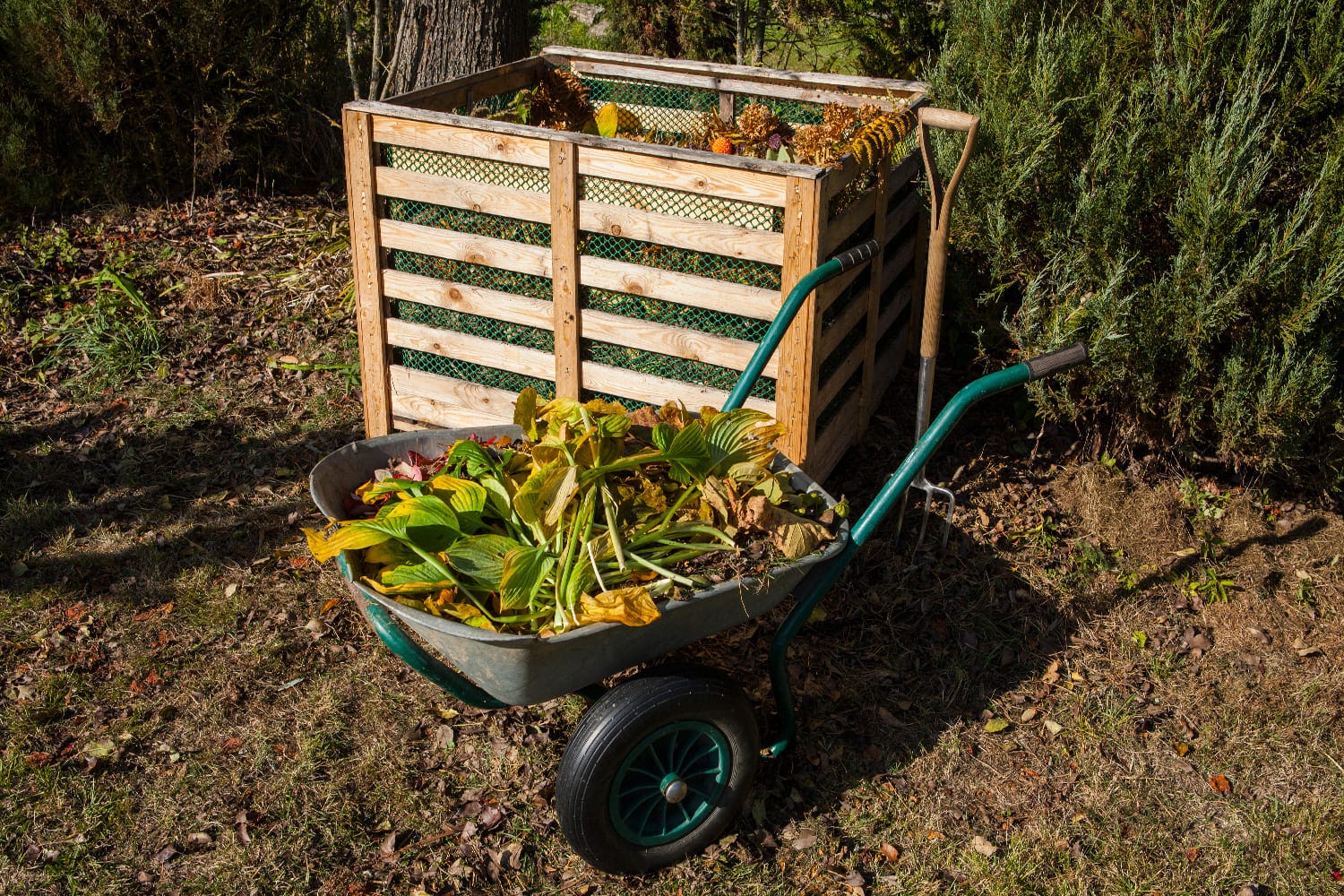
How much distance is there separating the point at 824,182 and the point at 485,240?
131cm

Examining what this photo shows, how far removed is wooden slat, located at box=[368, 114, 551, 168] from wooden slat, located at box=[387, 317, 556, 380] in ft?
2.28

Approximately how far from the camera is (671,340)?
4051mm

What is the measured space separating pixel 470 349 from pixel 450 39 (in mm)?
2073

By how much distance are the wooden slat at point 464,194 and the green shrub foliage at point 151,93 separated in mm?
2244

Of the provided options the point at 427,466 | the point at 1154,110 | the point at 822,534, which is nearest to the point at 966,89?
the point at 1154,110

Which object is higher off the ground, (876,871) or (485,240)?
(485,240)

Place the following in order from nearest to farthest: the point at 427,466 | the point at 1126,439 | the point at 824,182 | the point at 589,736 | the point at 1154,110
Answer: the point at 589,736, the point at 427,466, the point at 824,182, the point at 1154,110, the point at 1126,439

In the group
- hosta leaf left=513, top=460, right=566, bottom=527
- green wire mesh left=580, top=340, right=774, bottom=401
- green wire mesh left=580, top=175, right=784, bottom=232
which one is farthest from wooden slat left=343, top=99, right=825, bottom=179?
hosta leaf left=513, top=460, right=566, bottom=527

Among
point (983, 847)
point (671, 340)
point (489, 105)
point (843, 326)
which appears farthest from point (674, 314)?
point (983, 847)

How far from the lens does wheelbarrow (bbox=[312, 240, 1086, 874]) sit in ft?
8.82

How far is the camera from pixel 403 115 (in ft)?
13.7

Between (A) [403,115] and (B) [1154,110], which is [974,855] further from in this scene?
(A) [403,115]

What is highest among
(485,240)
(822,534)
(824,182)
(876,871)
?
(824,182)

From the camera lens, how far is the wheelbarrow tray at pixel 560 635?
260 centimetres
